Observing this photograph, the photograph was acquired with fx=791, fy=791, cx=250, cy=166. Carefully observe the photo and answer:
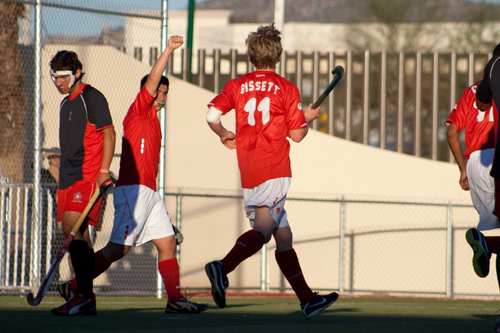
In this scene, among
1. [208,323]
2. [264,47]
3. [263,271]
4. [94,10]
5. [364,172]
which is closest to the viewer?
[264,47]

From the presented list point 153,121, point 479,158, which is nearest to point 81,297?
point 153,121

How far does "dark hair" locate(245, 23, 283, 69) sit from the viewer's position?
18.3ft

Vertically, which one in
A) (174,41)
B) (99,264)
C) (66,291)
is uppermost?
(174,41)

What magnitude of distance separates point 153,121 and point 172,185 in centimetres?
723

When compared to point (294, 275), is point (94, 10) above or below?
above

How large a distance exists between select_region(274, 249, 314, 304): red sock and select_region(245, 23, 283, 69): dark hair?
4.50ft

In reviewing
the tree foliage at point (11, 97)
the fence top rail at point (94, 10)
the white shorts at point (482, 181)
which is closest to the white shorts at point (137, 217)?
the white shorts at point (482, 181)

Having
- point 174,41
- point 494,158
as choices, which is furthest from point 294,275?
point 174,41

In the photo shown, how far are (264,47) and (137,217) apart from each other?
6.06 ft

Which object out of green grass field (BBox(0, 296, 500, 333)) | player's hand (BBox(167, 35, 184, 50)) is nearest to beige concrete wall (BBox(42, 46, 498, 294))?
green grass field (BBox(0, 296, 500, 333))

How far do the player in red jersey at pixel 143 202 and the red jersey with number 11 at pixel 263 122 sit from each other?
109cm

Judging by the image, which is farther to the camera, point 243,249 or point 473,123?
point 473,123

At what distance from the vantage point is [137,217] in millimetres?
6469

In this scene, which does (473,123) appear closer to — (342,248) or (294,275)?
(294,275)
